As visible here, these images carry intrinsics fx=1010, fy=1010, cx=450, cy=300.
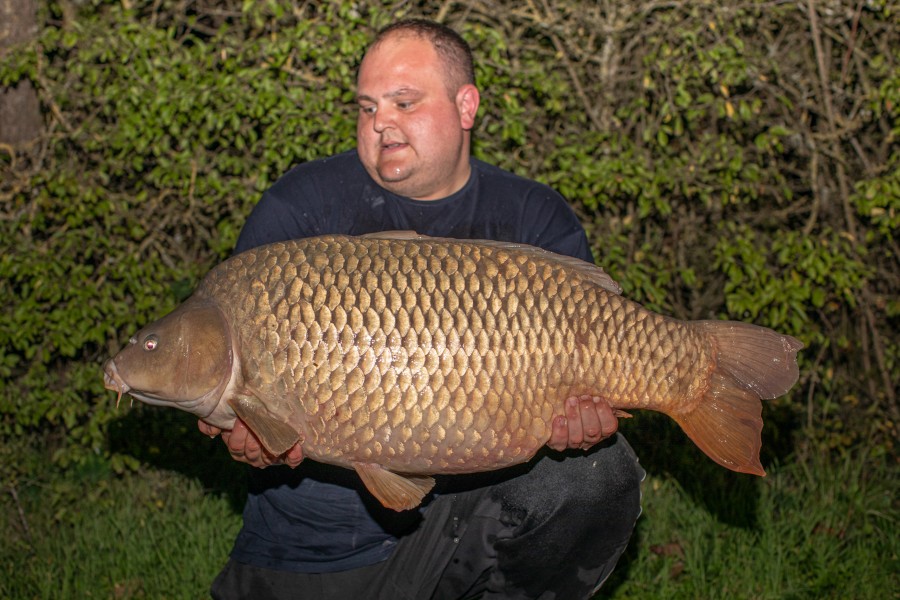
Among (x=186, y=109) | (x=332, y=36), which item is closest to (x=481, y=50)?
(x=332, y=36)

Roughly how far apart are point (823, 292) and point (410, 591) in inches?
70.7

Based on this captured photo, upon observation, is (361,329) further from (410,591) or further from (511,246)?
(410,591)

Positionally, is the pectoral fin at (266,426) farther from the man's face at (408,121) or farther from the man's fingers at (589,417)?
the man's face at (408,121)

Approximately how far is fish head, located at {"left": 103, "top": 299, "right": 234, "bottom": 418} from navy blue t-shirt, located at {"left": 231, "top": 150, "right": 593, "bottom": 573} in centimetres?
45

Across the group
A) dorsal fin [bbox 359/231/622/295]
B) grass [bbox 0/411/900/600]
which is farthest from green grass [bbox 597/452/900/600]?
dorsal fin [bbox 359/231/622/295]

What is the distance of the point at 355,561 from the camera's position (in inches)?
92.8

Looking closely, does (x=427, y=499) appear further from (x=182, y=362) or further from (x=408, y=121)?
(x=408, y=121)

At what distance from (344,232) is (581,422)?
824 millimetres

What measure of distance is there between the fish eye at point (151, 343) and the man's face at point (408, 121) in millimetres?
742

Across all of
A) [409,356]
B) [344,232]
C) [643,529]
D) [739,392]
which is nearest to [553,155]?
[344,232]

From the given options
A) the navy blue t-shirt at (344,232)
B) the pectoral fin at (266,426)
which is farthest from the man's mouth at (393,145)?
the pectoral fin at (266,426)

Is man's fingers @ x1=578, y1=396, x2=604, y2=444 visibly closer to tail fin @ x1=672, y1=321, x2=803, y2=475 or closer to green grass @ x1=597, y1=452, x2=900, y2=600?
tail fin @ x1=672, y1=321, x2=803, y2=475

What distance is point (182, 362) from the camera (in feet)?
6.46

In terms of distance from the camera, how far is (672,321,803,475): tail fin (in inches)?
82.0
